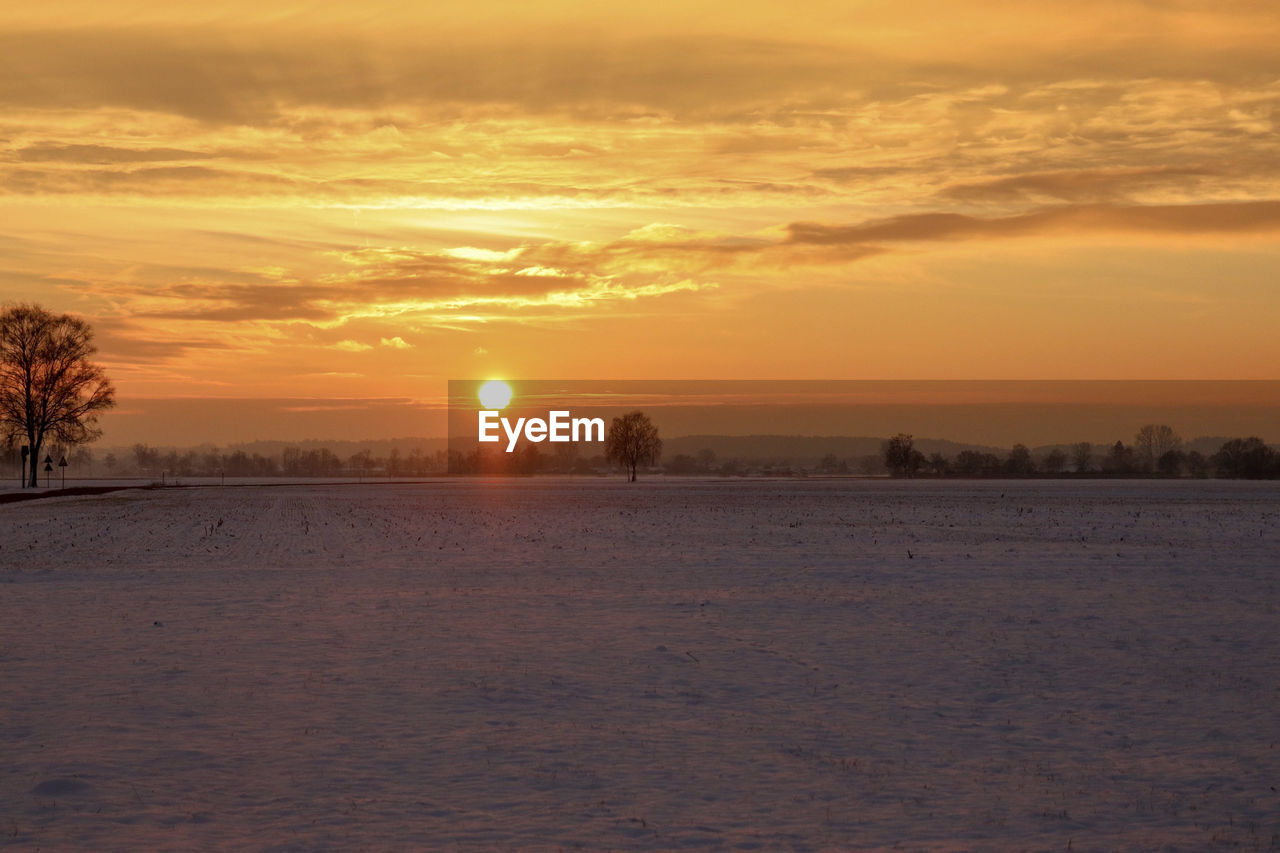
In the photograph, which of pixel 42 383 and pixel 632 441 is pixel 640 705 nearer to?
pixel 42 383

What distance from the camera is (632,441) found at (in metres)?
176

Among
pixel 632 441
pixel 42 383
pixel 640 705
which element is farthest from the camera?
pixel 632 441

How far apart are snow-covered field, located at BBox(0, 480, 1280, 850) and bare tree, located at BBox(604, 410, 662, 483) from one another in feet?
484

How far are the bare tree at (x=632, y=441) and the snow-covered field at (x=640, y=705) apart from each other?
14739 cm

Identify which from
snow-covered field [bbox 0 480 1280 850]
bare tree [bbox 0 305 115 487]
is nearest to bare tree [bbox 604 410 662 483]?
bare tree [bbox 0 305 115 487]

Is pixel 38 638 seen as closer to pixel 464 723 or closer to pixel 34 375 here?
pixel 464 723

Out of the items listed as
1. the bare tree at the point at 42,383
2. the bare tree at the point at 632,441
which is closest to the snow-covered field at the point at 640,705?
the bare tree at the point at 42,383

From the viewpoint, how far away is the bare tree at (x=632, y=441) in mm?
176000

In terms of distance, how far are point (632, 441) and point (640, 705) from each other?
16315 centimetres

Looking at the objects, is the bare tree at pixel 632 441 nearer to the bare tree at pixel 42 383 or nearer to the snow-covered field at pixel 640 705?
the bare tree at pixel 42 383

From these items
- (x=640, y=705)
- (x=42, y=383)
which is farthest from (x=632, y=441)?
(x=640, y=705)

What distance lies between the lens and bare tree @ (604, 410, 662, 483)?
17600cm

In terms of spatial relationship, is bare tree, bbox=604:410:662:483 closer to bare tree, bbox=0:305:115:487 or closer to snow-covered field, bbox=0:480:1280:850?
bare tree, bbox=0:305:115:487

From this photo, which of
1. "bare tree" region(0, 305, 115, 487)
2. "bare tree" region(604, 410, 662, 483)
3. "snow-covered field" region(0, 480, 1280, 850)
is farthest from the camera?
"bare tree" region(604, 410, 662, 483)
